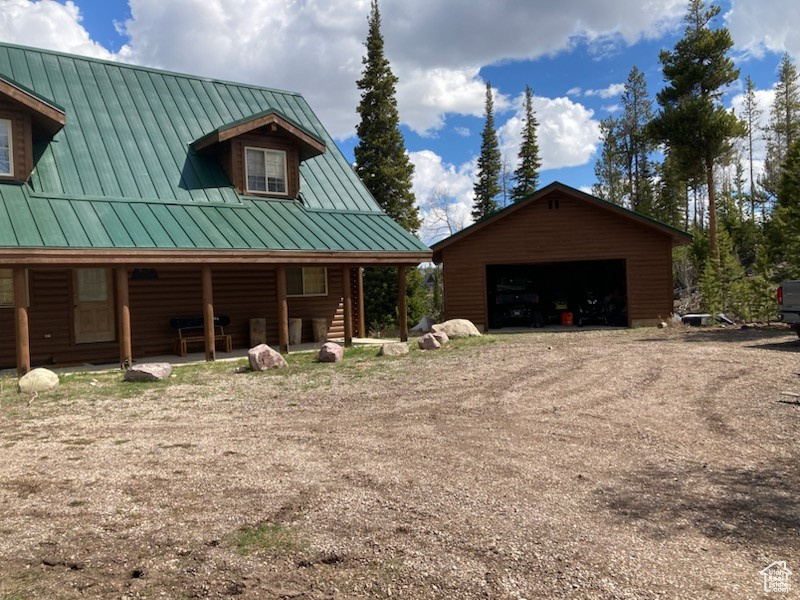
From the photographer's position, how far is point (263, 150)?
15.2 meters

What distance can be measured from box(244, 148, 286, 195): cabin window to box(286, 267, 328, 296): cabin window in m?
2.26

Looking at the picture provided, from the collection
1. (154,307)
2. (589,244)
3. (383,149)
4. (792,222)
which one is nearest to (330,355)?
(154,307)

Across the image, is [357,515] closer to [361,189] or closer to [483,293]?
[361,189]

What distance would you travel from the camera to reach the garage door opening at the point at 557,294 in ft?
67.8

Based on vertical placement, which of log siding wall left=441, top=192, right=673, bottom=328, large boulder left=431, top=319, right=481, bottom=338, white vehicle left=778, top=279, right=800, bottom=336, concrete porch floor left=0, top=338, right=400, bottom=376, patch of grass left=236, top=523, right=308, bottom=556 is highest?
log siding wall left=441, top=192, right=673, bottom=328

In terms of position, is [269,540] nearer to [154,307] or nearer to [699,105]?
[154,307]

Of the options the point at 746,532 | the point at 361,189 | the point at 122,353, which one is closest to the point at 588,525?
the point at 746,532

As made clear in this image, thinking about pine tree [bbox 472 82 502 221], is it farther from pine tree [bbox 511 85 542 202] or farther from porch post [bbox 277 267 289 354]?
porch post [bbox 277 267 289 354]

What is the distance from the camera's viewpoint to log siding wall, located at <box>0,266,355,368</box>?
41.4 ft

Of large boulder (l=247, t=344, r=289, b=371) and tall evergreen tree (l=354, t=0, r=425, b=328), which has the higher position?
tall evergreen tree (l=354, t=0, r=425, b=328)

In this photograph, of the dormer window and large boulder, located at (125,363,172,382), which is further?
the dormer window

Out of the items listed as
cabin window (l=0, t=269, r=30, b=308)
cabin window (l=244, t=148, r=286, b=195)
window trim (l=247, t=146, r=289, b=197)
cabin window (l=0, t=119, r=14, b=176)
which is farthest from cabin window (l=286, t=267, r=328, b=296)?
cabin window (l=0, t=119, r=14, b=176)

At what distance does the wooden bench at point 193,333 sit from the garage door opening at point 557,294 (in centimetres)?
991

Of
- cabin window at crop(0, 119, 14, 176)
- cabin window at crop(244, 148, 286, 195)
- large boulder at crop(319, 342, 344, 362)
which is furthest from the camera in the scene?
cabin window at crop(244, 148, 286, 195)
